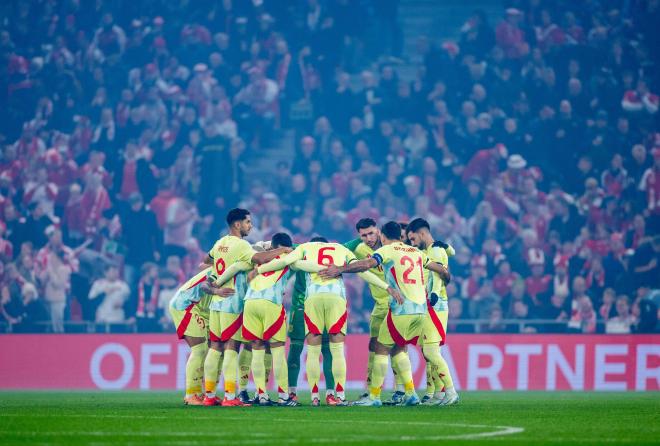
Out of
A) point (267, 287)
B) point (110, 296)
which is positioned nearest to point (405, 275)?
point (267, 287)

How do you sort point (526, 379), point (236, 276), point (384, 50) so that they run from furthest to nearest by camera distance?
point (384, 50) < point (526, 379) < point (236, 276)

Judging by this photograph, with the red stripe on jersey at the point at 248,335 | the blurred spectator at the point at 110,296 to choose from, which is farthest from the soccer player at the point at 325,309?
the blurred spectator at the point at 110,296

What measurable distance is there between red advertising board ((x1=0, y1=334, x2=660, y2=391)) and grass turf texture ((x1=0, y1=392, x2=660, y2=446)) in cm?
453

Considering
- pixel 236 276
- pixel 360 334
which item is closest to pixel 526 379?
pixel 360 334

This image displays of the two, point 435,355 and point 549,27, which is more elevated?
point 549,27

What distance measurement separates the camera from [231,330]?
13273mm

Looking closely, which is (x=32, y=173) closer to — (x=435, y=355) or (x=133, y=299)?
(x=133, y=299)

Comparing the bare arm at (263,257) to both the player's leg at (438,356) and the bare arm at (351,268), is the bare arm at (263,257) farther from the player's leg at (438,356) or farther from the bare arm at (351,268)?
the player's leg at (438,356)

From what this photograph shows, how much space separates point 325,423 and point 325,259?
3.11 meters

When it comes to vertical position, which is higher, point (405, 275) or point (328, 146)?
point (328, 146)

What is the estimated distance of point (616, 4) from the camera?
80.4 ft

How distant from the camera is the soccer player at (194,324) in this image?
1357 cm

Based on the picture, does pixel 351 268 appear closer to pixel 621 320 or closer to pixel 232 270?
pixel 232 270

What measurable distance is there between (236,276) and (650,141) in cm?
1231
